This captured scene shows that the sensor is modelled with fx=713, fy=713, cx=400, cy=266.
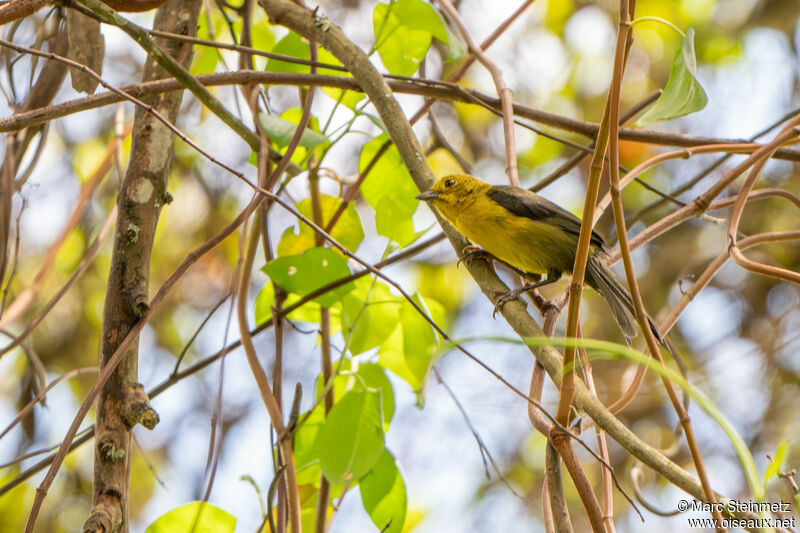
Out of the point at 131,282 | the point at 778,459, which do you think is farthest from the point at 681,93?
the point at 131,282

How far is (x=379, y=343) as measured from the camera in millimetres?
2104

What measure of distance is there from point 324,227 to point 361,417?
32.8 inches

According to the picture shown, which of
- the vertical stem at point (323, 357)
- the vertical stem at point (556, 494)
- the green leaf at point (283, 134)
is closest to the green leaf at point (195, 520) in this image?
the vertical stem at point (323, 357)

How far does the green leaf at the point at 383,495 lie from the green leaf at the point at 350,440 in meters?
0.19

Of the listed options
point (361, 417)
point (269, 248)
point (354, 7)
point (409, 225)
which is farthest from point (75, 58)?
point (354, 7)

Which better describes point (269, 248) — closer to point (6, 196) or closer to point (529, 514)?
point (6, 196)

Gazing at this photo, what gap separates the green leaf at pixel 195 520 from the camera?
1731 mm

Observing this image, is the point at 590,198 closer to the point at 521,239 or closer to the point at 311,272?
the point at 311,272

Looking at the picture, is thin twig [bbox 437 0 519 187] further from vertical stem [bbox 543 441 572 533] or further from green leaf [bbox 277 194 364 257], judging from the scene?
vertical stem [bbox 543 441 572 533]

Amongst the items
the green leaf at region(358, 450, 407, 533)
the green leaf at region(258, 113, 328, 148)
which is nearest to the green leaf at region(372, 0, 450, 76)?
the green leaf at region(258, 113, 328, 148)

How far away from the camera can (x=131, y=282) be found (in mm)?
1858

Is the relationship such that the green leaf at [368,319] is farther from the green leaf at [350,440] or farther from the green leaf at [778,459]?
the green leaf at [778,459]

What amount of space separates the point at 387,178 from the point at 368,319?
0.53 meters

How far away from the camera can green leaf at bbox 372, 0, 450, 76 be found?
217 cm
